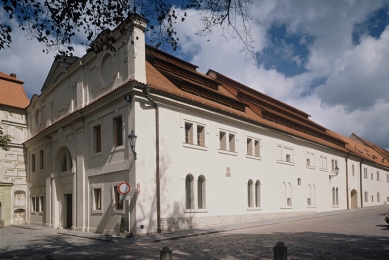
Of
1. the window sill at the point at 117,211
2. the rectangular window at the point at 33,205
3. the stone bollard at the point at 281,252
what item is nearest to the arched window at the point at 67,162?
the rectangular window at the point at 33,205

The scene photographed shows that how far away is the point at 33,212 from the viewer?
30.0m

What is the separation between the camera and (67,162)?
84.0 feet

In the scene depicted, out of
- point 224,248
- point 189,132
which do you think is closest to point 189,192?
point 189,132

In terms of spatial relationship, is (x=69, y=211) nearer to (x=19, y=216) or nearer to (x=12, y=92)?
(x=19, y=216)

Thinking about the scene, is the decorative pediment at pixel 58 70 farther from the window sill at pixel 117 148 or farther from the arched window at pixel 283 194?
the arched window at pixel 283 194

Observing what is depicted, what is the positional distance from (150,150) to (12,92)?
2141cm

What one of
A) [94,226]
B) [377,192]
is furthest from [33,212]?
[377,192]

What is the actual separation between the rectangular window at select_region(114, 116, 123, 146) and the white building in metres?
0.05

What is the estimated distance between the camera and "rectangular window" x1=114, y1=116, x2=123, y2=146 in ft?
64.3

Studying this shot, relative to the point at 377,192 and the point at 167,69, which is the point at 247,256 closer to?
the point at 167,69

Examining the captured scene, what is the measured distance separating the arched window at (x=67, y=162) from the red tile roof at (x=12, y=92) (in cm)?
1005

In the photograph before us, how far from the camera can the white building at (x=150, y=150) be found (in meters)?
18.7

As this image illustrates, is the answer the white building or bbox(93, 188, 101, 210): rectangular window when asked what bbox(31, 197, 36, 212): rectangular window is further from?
bbox(93, 188, 101, 210): rectangular window

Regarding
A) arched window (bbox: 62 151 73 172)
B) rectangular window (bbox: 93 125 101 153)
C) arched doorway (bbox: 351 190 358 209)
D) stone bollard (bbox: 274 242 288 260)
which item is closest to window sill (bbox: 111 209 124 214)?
rectangular window (bbox: 93 125 101 153)
